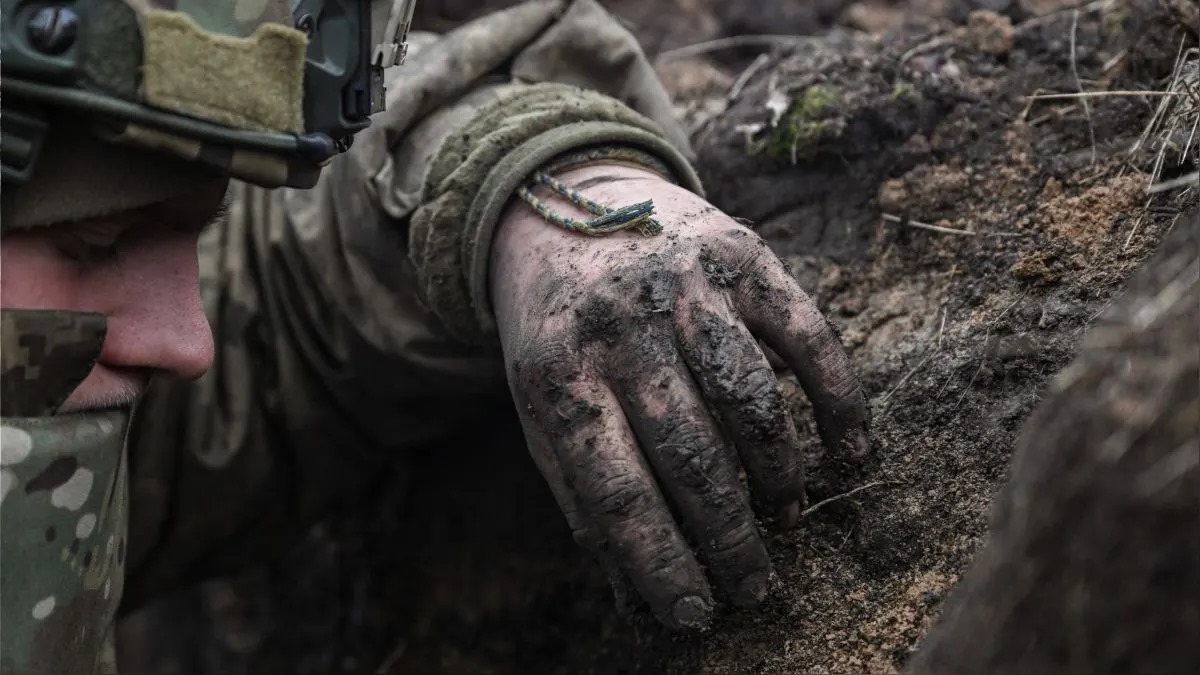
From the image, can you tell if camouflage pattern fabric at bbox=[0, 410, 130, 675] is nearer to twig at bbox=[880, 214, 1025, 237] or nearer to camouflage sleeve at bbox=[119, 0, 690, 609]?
camouflage sleeve at bbox=[119, 0, 690, 609]

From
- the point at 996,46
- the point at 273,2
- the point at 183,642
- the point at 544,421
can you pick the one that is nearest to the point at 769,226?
the point at 996,46

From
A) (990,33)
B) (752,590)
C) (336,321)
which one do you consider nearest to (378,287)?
(336,321)

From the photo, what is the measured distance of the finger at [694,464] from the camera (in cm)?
115

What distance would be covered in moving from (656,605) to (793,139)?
3.03ft

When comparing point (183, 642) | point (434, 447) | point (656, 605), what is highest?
point (656, 605)

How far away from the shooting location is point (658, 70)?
262 centimetres

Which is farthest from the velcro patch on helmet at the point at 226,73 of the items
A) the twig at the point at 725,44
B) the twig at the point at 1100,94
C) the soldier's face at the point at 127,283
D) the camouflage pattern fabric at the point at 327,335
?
the twig at the point at 725,44

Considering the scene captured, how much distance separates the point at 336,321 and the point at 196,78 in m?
0.81

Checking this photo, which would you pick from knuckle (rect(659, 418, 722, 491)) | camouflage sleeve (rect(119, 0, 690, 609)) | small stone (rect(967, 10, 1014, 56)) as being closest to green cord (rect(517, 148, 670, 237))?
camouflage sleeve (rect(119, 0, 690, 609))

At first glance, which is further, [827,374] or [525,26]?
[525,26]

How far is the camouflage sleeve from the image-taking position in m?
1.72

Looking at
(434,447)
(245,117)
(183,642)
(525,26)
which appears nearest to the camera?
(245,117)

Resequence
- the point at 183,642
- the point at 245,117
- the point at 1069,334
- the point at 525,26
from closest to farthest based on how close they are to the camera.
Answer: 1. the point at 245,117
2. the point at 1069,334
3. the point at 525,26
4. the point at 183,642

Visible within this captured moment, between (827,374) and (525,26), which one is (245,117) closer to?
(827,374)
